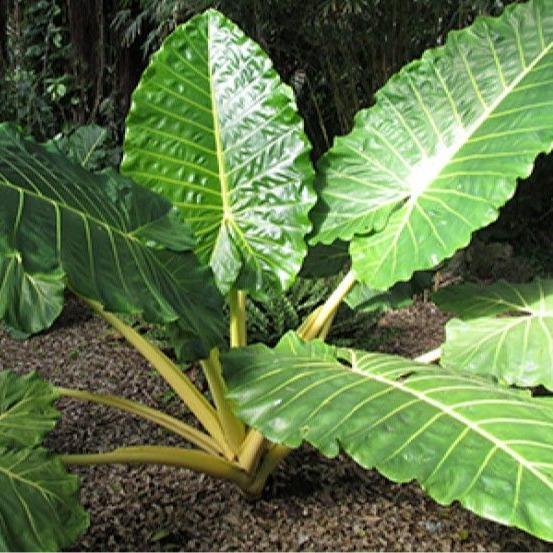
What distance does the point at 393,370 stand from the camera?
121cm

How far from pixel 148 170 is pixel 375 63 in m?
2.43

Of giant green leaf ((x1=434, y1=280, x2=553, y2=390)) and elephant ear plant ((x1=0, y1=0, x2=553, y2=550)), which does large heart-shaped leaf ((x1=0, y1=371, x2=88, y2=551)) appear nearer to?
elephant ear plant ((x1=0, y1=0, x2=553, y2=550))

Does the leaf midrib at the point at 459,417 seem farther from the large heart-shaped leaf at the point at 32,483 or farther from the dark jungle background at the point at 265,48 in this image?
the dark jungle background at the point at 265,48

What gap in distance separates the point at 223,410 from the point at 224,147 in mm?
669

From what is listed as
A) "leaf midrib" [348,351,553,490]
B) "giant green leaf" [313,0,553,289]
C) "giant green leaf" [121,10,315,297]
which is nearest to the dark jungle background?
"giant green leaf" [121,10,315,297]

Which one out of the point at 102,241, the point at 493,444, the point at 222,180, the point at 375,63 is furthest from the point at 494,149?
the point at 375,63

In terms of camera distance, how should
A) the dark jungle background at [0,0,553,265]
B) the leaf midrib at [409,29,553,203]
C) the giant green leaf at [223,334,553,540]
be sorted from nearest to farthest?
the giant green leaf at [223,334,553,540], the leaf midrib at [409,29,553,203], the dark jungle background at [0,0,553,265]

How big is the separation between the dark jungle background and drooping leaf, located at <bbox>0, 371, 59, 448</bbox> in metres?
1.86

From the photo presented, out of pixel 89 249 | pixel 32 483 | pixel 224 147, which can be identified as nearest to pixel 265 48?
pixel 224 147

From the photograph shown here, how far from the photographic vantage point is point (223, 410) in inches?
59.5

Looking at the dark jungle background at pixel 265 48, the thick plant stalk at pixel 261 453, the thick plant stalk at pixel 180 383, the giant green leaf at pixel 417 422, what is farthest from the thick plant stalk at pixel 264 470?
the dark jungle background at pixel 265 48

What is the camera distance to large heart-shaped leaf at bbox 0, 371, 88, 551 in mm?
1054

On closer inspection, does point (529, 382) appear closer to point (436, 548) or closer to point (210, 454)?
point (436, 548)

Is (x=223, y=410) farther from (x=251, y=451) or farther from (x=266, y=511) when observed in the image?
(x=266, y=511)
